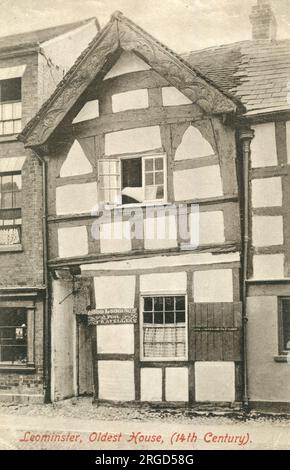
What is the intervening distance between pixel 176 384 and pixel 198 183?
3.23 m

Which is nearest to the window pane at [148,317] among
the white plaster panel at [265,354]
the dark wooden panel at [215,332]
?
the dark wooden panel at [215,332]

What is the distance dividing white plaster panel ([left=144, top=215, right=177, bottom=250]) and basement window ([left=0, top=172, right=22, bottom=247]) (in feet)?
8.08

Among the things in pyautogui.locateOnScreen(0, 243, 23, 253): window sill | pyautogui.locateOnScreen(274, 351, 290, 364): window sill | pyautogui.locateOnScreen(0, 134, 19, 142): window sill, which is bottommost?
pyautogui.locateOnScreen(274, 351, 290, 364): window sill

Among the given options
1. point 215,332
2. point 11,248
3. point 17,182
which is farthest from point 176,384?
point 17,182

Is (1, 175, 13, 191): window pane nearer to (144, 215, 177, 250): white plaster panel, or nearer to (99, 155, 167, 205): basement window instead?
(99, 155, 167, 205): basement window

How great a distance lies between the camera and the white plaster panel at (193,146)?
10195mm

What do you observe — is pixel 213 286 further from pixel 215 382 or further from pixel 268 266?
pixel 215 382

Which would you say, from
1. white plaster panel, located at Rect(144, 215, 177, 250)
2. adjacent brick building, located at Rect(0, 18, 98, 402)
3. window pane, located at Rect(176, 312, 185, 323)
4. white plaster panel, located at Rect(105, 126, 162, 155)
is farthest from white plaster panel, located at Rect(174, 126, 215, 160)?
adjacent brick building, located at Rect(0, 18, 98, 402)

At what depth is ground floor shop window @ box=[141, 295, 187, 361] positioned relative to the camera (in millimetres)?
10336

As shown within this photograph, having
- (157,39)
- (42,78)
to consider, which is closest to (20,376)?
(42,78)

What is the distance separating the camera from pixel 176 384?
10.2 m

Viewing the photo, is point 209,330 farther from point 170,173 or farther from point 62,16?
point 62,16
